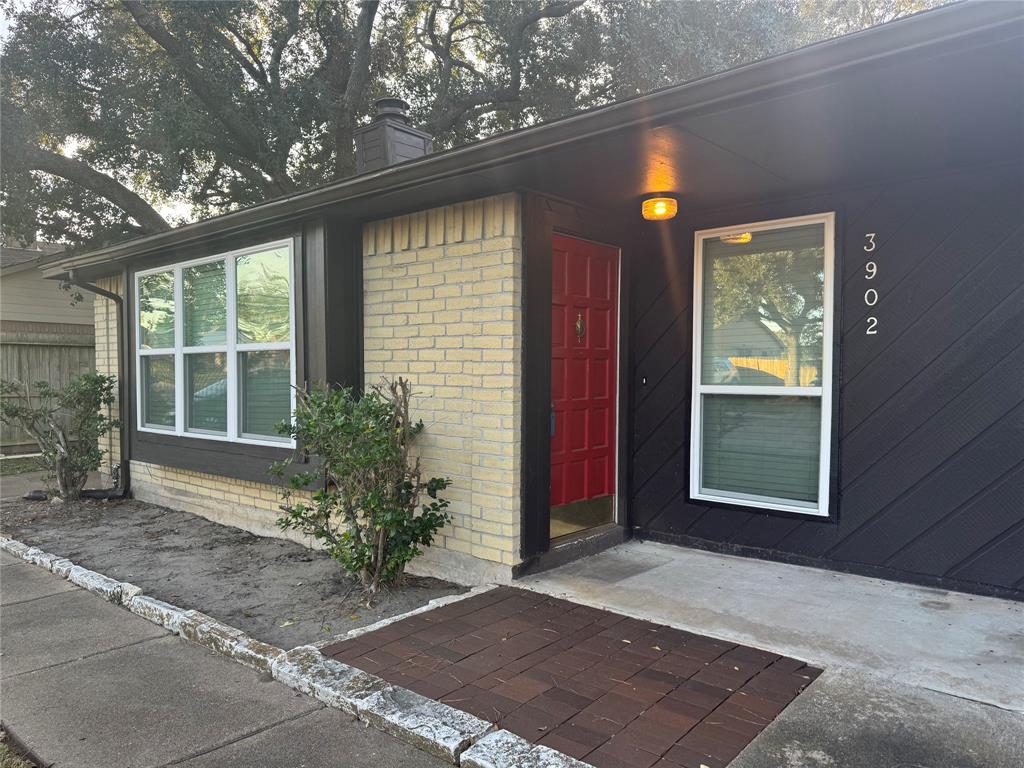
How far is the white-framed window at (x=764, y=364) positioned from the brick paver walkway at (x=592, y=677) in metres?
1.52

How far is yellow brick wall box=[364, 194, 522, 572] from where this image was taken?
4035mm

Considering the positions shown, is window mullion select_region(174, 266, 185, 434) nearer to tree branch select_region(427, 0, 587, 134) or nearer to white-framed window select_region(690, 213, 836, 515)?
white-framed window select_region(690, 213, 836, 515)

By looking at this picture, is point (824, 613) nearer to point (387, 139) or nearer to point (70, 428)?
point (387, 139)

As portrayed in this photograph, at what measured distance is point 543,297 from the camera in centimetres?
417

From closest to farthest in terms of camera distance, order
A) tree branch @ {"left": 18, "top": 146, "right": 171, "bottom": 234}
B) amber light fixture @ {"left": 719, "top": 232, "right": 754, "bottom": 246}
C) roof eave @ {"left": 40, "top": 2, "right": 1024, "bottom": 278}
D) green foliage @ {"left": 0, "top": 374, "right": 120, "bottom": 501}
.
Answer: roof eave @ {"left": 40, "top": 2, "right": 1024, "bottom": 278}
amber light fixture @ {"left": 719, "top": 232, "right": 754, "bottom": 246}
green foliage @ {"left": 0, "top": 374, "right": 120, "bottom": 501}
tree branch @ {"left": 18, "top": 146, "right": 171, "bottom": 234}

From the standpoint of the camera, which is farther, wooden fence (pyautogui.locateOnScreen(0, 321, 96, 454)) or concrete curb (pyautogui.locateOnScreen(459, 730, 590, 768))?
wooden fence (pyautogui.locateOnScreen(0, 321, 96, 454))

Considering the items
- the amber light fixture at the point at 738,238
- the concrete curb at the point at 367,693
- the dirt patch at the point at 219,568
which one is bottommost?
the dirt patch at the point at 219,568

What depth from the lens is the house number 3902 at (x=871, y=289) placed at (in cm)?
398

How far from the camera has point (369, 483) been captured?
13.0ft

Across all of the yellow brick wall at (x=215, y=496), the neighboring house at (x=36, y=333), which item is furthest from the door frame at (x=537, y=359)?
the neighboring house at (x=36, y=333)

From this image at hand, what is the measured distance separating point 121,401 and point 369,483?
432 cm

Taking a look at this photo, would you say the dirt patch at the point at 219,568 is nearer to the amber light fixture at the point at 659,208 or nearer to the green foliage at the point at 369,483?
the green foliage at the point at 369,483

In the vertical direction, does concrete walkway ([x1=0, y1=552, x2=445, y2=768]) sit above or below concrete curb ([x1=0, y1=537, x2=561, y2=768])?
below

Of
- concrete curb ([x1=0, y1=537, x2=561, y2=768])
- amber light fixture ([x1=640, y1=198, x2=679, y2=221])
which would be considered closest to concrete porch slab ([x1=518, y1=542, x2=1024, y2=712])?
concrete curb ([x1=0, y1=537, x2=561, y2=768])
